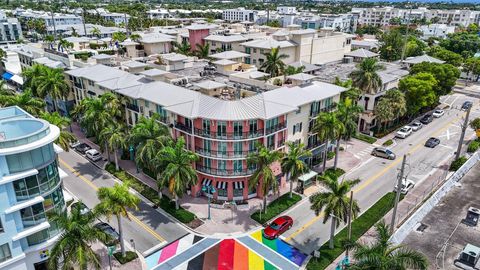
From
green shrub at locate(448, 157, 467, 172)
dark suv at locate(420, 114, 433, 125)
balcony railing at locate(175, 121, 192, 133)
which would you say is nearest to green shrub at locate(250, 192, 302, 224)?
balcony railing at locate(175, 121, 192, 133)

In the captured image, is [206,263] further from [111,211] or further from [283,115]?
[283,115]

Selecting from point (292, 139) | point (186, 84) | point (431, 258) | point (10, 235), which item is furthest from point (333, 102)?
point (10, 235)

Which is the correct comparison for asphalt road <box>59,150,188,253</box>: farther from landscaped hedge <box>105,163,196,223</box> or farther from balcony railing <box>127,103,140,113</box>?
balcony railing <box>127,103,140,113</box>

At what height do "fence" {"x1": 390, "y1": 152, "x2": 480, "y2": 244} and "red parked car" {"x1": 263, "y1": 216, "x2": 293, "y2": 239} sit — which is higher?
"fence" {"x1": 390, "y1": 152, "x2": 480, "y2": 244}

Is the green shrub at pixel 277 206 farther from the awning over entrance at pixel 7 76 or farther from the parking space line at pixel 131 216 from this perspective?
the awning over entrance at pixel 7 76

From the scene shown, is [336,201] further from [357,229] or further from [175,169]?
[175,169]

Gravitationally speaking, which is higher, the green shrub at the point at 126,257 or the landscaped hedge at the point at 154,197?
the landscaped hedge at the point at 154,197

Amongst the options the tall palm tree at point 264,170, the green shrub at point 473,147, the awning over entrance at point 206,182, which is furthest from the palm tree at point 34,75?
the green shrub at point 473,147
